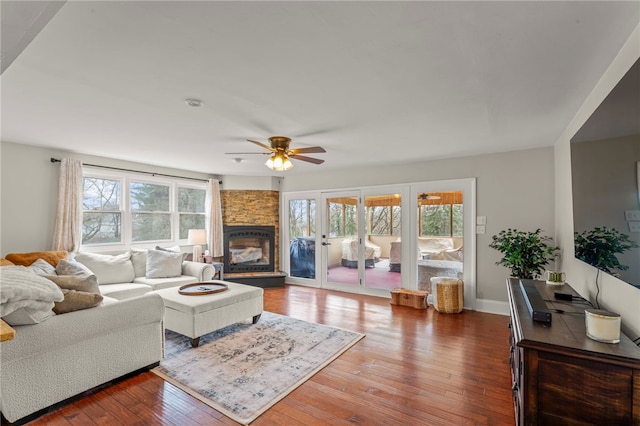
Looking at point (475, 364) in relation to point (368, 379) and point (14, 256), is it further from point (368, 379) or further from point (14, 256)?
point (14, 256)

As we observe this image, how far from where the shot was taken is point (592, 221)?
2.02 metres

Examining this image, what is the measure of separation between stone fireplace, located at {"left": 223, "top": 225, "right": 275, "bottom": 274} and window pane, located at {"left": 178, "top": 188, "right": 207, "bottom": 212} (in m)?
0.70

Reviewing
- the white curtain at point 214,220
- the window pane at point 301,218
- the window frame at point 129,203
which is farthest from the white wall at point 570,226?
the window frame at point 129,203

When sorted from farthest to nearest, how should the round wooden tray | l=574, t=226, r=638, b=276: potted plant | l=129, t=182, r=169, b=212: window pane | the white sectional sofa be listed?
l=129, t=182, r=169, b=212: window pane → the round wooden tray → the white sectional sofa → l=574, t=226, r=638, b=276: potted plant

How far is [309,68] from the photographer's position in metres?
1.93

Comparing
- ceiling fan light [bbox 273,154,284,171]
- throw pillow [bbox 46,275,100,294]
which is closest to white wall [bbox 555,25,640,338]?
ceiling fan light [bbox 273,154,284,171]

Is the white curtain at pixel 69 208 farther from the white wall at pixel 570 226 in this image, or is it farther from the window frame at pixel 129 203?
the white wall at pixel 570 226

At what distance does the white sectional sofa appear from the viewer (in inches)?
76.5

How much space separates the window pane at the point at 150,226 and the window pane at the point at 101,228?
0.81ft

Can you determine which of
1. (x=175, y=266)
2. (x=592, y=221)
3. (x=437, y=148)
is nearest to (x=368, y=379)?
(x=592, y=221)

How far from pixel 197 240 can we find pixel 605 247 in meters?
5.49

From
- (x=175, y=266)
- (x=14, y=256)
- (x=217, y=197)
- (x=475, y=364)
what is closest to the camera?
(x=475, y=364)

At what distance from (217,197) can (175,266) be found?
6.26ft

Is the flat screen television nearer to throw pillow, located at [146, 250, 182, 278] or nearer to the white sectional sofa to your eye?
the white sectional sofa
